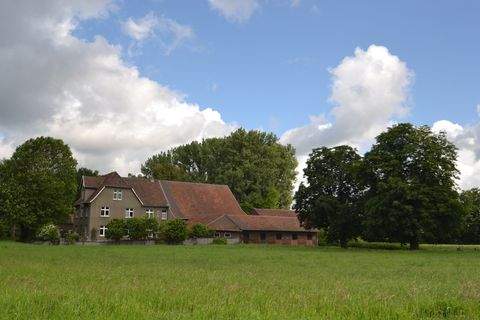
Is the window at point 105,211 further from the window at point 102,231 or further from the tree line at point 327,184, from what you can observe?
the tree line at point 327,184

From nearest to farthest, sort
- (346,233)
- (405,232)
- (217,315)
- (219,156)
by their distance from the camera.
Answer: (217,315) < (405,232) < (346,233) < (219,156)

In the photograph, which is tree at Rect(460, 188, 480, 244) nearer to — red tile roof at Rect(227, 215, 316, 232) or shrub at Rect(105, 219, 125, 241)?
red tile roof at Rect(227, 215, 316, 232)

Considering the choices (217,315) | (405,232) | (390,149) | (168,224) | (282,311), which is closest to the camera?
(217,315)

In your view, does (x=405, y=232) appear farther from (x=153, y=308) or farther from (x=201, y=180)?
(x=201, y=180)

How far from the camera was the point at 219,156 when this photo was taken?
375 ft

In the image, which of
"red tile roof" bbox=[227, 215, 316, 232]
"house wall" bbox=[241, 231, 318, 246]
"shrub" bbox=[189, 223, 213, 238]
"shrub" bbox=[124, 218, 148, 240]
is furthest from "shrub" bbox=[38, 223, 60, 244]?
"house wall" bbox=[241, 231, 318, 246]

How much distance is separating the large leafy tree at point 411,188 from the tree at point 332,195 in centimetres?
680

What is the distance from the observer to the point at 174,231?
75.8 metres

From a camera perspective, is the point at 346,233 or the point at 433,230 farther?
the point at 346,233

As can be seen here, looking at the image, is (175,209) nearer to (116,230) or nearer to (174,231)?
(174,231)

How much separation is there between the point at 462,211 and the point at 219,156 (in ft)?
204

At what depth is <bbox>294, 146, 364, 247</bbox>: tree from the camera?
7019cm

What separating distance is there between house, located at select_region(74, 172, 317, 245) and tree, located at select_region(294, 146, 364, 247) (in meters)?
12.3

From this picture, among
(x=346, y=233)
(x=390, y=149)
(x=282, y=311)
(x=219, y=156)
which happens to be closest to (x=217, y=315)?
(x=282, y=311)
